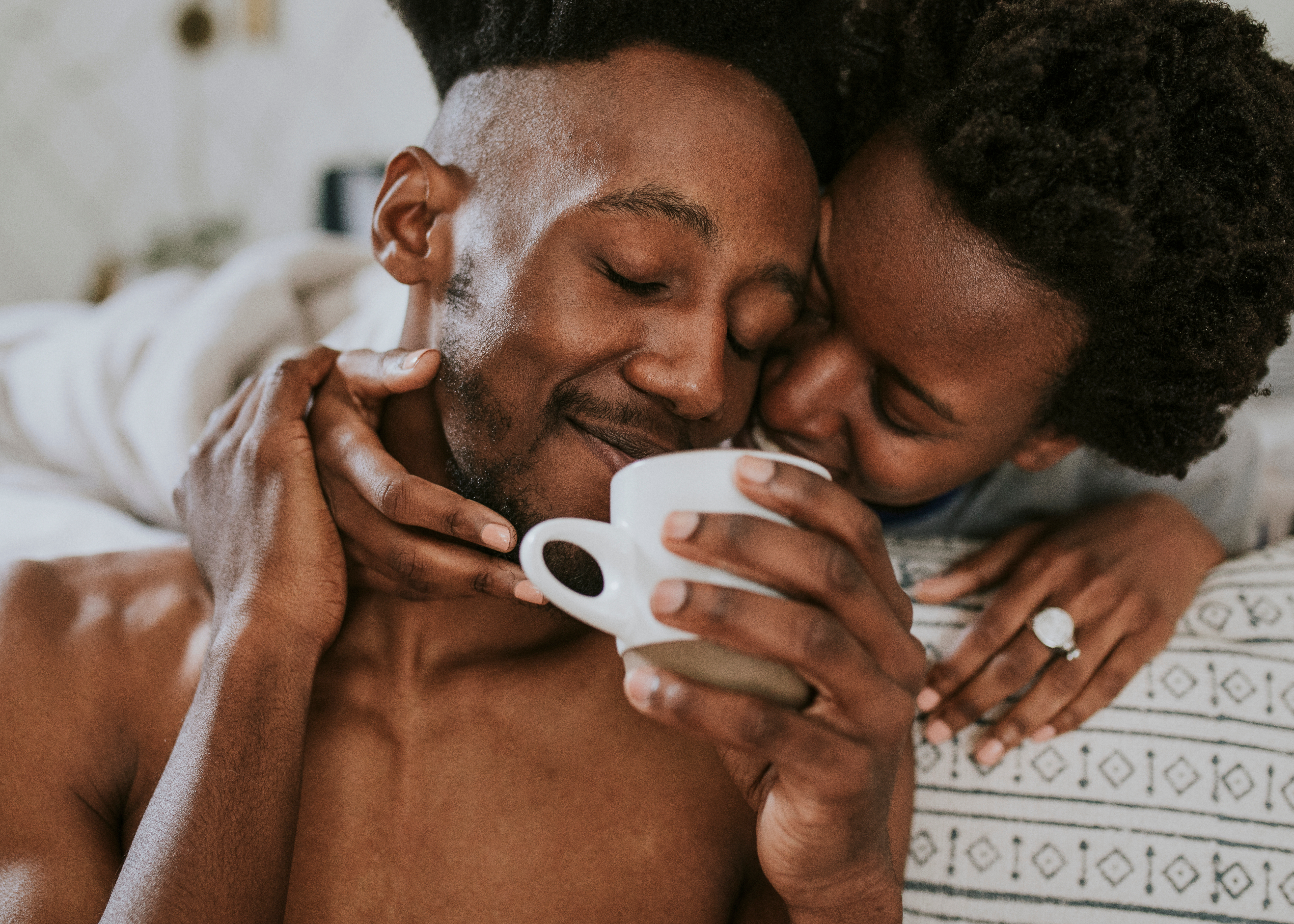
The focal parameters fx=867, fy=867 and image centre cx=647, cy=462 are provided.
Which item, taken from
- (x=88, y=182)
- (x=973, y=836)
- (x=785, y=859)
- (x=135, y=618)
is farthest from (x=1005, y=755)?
(x=88, y=182)

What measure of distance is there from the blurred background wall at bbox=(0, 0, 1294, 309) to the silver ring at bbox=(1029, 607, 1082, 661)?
2627 mm

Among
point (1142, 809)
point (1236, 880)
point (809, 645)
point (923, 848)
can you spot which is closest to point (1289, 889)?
point (1236, 880)

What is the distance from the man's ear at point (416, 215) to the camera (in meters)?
1.01

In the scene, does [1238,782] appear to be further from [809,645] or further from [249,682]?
[249,682]

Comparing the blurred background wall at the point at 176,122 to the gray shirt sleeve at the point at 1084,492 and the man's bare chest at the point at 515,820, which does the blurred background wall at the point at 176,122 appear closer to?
the gray shirt sleeve at the point at 1084,492

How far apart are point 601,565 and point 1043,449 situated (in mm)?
913

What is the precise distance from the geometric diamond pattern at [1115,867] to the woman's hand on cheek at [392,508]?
2.39 ft

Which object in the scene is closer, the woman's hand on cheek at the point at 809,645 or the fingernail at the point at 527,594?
the woman's hand on cheek at the point at 809,645

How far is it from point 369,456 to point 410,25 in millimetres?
642

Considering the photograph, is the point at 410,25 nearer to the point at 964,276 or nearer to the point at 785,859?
the point at 964,276

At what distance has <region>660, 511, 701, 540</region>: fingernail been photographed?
0.54m

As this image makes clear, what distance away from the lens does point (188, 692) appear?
39.7 inches

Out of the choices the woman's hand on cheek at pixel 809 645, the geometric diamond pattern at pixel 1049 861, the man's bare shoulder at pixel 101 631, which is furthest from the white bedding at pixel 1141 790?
the woman's hand on cheek at pixel 809 645

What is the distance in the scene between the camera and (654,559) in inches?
22.1
